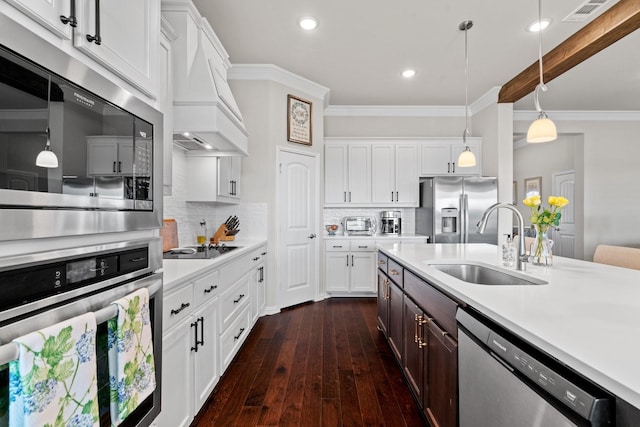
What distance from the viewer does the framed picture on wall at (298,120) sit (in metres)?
4.11

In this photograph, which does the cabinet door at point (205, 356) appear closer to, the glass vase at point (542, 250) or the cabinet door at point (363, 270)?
the glass vase at point (542, 250)

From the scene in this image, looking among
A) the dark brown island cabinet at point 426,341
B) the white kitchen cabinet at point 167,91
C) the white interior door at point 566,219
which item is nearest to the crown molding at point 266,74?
the white kitchen cabinet at point 167,91

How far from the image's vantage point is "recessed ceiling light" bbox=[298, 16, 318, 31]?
9.57 feet

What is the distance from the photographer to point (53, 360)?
71cm

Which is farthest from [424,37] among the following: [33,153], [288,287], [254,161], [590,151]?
[590,151]

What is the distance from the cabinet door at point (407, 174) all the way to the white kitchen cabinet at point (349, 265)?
95 centimetres

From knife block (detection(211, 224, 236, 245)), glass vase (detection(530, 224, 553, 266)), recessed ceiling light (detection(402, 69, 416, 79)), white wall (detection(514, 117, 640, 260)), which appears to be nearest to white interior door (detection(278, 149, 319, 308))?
knife block (detection(211, 224, 236, 245))

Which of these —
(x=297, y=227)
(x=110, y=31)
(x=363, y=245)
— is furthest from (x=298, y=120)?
(x=110, y=31)

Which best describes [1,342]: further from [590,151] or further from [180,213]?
[590,151]

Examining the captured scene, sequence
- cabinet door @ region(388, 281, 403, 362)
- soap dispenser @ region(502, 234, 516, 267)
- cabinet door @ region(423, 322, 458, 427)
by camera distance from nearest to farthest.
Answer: cabinet door @ region(423, 322, 458, 427)
soap dispenser @ region(502, 234, 516, 267)
cabinet door @ region(388, 281, 403, 362)

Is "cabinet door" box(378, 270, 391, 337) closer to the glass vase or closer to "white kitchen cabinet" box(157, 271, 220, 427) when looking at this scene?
the glass vase

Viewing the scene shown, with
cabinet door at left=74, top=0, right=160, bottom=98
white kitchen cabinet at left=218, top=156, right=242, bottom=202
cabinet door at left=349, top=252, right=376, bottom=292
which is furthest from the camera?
cabinet door at left=349, top=252, right=376, bottom=292

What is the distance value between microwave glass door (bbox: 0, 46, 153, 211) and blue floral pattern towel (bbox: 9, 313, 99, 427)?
0.30 meters

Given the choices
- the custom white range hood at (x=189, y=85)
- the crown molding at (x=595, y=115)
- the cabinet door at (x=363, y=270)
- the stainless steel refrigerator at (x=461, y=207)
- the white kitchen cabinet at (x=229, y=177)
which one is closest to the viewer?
the custom white range hood at (x=189, y=85)
